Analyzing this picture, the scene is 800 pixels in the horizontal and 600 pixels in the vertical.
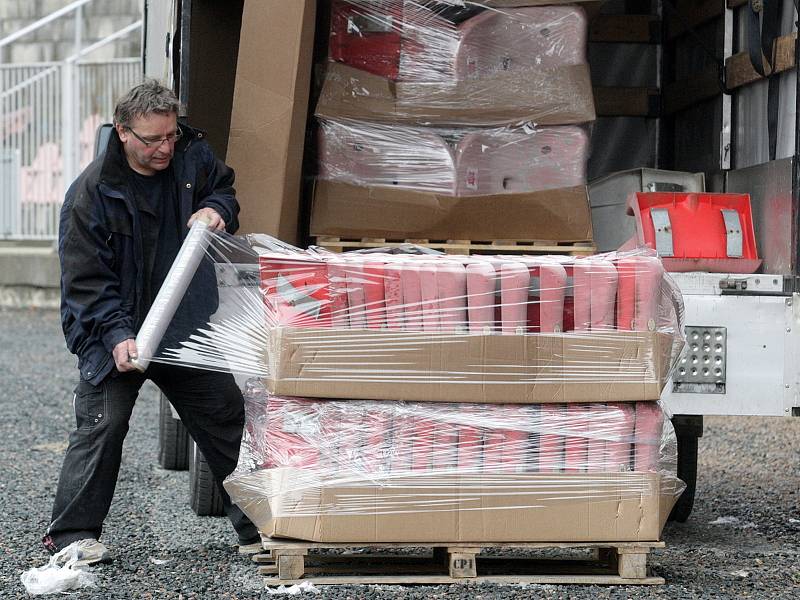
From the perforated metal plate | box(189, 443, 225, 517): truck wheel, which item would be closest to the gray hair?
box(189, 443, 225, 517): truck wheel

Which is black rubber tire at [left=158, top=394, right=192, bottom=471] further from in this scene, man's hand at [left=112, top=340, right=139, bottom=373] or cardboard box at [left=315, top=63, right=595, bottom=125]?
man's hand at [left=112, top=340, right=139, bottom=373]

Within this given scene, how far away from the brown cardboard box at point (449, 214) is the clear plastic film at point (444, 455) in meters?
1.29

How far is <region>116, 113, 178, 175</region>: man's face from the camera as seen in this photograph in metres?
4.29

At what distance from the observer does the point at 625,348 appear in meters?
4.08

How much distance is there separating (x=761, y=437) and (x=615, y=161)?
281 centimetres

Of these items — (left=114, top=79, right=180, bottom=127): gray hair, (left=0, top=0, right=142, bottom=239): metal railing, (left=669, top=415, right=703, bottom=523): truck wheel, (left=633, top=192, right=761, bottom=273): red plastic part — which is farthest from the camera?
(left=0, top=0, right=142, bottom=239): metal railing

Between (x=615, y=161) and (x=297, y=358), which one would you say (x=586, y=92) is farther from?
(x=297, y=358)

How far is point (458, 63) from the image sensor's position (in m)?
5.32

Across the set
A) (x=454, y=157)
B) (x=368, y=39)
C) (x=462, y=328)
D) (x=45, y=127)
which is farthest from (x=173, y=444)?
(x=45, y=127)

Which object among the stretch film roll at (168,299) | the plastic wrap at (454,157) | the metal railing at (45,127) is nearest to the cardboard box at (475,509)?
the stretch film roll at (168,299)

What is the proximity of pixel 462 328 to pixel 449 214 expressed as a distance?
1250 mm

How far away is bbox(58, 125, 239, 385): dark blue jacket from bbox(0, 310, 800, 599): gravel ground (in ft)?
2.65

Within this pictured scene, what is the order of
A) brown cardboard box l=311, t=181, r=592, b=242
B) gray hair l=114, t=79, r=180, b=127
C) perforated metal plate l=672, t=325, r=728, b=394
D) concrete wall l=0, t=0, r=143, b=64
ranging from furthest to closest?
concrete wall l=0, t=0, r=143, b=64, brown cardboard box l=311, t=181, r=592, b=242, perforated metal plate l=672, t=325, r=728, b=394, gray hair l=114, t=79, r=180, b=127

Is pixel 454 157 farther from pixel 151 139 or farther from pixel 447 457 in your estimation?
pixel 447 457
